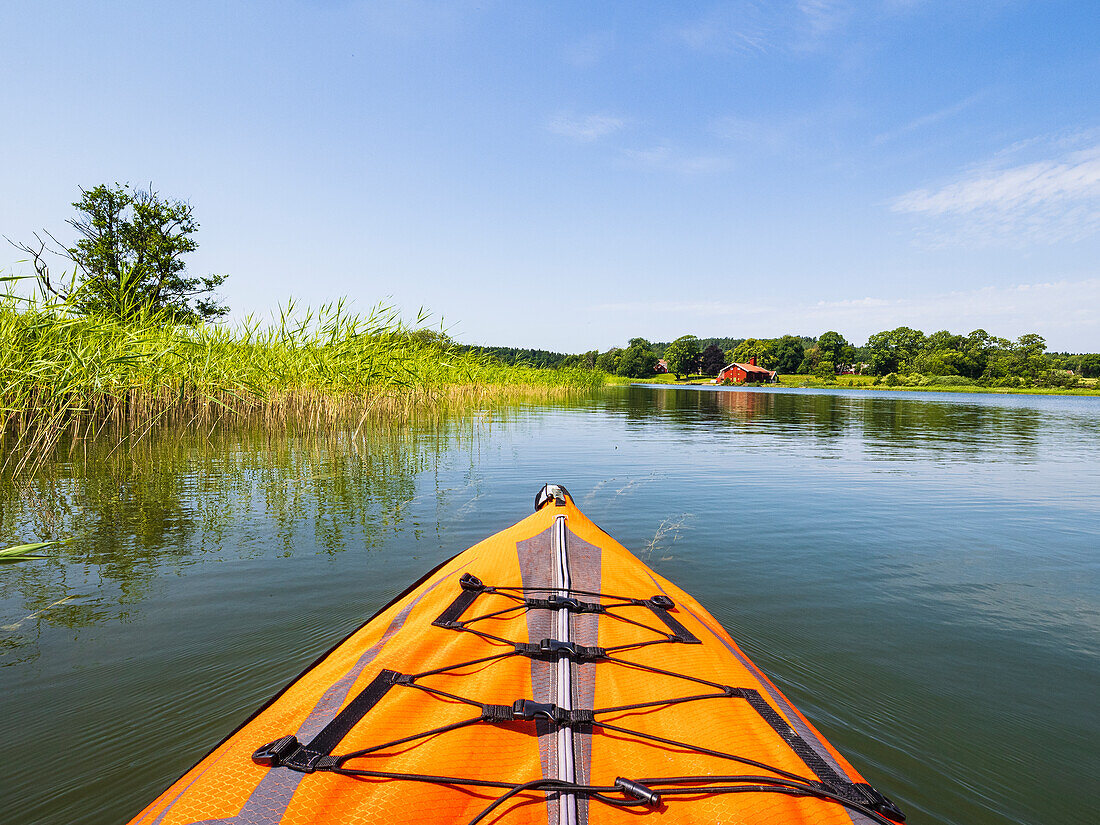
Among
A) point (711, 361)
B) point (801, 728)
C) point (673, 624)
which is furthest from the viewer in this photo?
point (711, 361)

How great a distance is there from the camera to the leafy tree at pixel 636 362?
288 ft

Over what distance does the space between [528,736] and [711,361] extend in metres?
98.3

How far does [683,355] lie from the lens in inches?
3553

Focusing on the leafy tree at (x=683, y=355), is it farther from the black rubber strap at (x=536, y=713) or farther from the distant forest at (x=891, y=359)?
the black rubber strap at (x=536, y=713)

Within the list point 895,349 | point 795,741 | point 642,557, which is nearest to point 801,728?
point 795,741

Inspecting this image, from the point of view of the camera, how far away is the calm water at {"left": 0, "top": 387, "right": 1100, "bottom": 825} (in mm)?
2072

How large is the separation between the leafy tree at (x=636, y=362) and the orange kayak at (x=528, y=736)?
86713mm

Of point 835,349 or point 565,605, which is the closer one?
point 565,605

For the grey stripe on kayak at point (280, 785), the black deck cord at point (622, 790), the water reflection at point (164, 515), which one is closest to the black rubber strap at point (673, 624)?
the black deck cord at point (622, 790)

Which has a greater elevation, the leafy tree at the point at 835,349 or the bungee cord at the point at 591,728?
the leafy tree at the point at 835,349

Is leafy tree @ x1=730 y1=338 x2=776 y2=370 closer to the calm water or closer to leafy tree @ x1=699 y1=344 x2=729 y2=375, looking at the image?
leafy tree @ x1=699 y1=344 x2=729 y2=375

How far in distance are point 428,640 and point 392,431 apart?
1059 centimetres

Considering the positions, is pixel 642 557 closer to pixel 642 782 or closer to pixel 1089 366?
pixel 642 782

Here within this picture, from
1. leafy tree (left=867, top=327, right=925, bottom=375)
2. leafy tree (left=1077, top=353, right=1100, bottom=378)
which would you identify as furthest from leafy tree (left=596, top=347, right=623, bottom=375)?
leafy tree (left=1077, top=353, right=1100, bottom=378)
